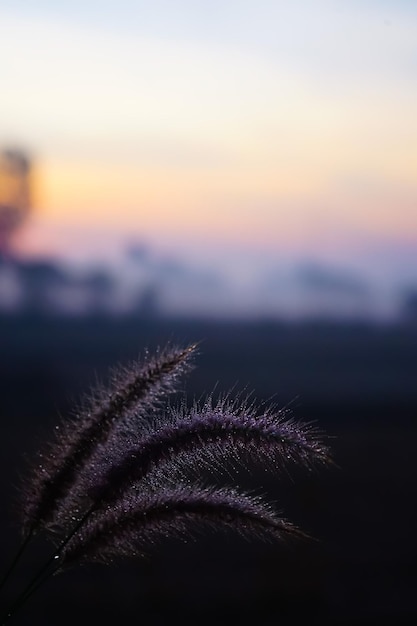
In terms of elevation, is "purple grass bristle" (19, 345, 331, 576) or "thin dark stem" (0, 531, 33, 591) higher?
"purple grass bristle" (19, 345, 331, 576)

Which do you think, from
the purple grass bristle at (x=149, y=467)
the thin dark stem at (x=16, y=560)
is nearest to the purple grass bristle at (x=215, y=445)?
the purple grass bristle at (x=149, y=467)

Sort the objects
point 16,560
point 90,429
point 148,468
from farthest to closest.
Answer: point 90,429 < point 148,468 < point 16,560

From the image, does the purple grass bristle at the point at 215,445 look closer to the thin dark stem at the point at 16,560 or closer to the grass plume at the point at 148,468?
the grass plume at the point at 148,468

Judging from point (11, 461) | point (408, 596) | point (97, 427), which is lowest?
point (11, 461)

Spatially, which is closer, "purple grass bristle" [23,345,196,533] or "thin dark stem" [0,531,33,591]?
"thin dark stem" [0,531,33,591]

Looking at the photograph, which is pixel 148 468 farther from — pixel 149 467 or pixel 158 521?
pixel 158 521

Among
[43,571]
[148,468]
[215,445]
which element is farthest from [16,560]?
[215,445]

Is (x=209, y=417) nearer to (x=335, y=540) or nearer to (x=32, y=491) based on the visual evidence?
(x=32, y=491)

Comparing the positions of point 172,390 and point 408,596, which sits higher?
point 172,390

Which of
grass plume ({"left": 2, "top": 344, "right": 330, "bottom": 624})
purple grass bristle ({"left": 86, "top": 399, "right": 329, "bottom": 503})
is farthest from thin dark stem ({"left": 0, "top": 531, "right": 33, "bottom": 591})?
purple grass bristle ({"left": 86, "top": 399, "right": 329, "bottom": 503})

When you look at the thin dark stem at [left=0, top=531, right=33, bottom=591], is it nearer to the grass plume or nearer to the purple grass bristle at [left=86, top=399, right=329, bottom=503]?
the grass plume

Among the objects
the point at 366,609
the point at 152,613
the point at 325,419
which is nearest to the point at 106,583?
the point at 152,613
